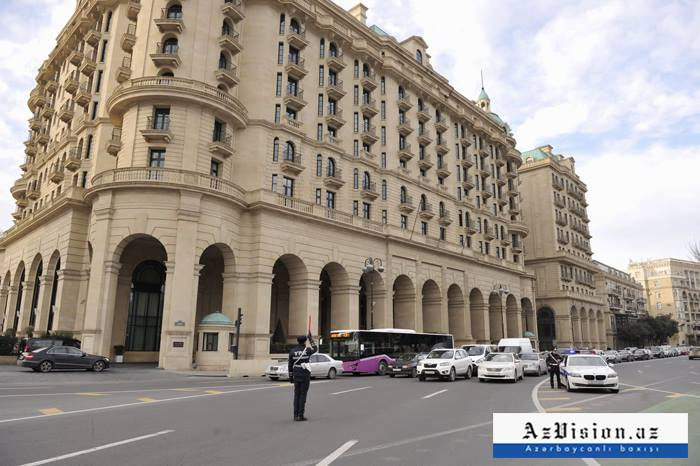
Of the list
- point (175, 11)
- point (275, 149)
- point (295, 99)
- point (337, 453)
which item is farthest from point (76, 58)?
point (337, 453)

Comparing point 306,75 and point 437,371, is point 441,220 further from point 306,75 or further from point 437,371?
point 437,371

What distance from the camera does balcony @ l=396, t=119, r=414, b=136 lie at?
5034 centimetres

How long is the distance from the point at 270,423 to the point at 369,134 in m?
38.4

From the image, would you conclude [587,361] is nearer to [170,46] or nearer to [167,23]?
[167,23]

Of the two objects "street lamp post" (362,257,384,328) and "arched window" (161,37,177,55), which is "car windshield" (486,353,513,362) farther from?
"arched window" (161,37,177,55)

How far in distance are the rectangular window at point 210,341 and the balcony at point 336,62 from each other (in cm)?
2694

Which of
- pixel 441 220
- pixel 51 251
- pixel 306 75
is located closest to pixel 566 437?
pixel 306 75

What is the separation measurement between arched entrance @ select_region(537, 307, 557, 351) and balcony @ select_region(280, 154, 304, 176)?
183ft

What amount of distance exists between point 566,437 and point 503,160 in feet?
228

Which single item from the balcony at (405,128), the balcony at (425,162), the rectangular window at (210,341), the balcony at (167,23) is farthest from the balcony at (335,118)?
the rectangular window at (210,341)

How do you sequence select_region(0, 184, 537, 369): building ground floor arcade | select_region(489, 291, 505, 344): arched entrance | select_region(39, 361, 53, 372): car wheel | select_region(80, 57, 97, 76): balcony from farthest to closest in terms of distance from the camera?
1. select_region(489, 291, 505, 344): arched entrance
2. select_region(80, 57, 97, 76): balcony
3. select_region(0, 184, 537, 369): building ground floor arcade
4. select_region(39, 361, 53, 372): car wheel

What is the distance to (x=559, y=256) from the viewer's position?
77.5m

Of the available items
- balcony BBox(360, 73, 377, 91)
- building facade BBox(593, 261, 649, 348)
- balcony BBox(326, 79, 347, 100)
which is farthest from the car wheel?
building facade BBox(593, 261, 649, 348)

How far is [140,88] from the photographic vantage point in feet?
106
